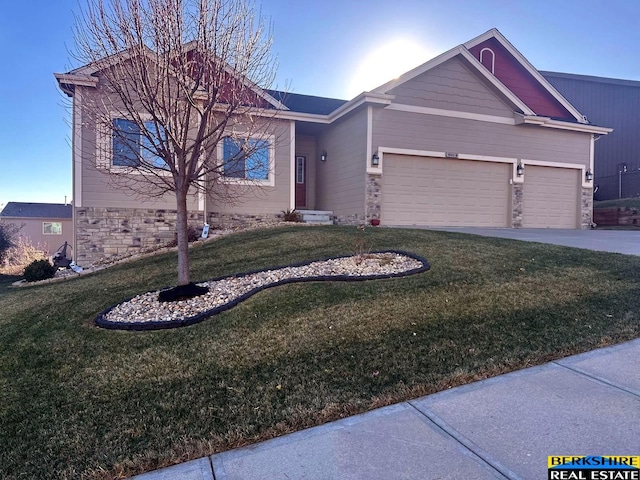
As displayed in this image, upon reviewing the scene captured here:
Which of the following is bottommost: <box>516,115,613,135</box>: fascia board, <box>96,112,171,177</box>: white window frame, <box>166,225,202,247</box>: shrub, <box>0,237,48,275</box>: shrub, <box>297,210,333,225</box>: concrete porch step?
<box>0,237,48,275</box>: shrub

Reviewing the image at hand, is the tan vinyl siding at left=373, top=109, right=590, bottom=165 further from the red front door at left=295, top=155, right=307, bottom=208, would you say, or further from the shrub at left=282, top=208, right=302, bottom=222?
the red front door at left=295, top=155, right=307, bottom=208

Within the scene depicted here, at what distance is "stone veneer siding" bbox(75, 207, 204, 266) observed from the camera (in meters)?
10.6

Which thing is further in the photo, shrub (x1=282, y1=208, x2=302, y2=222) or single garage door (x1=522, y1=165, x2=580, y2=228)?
single garage door (x1=522, y1=165, x2=580, y2=228)

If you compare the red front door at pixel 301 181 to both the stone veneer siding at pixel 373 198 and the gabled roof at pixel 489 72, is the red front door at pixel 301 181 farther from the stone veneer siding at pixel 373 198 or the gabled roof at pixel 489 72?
the gabled roof at pixel 489 72

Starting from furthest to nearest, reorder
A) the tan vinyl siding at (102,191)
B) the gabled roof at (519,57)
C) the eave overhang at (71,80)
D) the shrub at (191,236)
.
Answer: the gabled roof at (519,57) → the shrub at (191,236) → the tan vinyl siding at (102,191) → the eave overhang at (71,80)

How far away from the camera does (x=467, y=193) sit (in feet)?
44.0

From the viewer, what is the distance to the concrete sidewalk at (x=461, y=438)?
2.14 m

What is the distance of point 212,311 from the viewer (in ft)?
15.6

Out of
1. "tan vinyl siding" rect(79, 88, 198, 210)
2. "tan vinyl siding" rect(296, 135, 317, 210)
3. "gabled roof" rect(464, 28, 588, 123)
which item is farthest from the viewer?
"tan vinyl siding" rect(296, 135, 317, 210)

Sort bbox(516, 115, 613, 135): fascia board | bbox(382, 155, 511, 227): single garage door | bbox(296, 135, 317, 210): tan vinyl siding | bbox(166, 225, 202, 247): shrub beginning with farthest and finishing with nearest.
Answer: bbox(296, 135, 317, 210): tan vinyl siding → bbox(516, 115, 613, 135): fascia board → bbox(382, 155, 511, 227): single garage door → bbox(166, 225, 202, 247): shrub

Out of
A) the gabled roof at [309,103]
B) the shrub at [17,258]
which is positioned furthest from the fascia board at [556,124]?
the shrub at [17,258]

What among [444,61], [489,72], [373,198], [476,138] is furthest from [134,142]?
[489,72]

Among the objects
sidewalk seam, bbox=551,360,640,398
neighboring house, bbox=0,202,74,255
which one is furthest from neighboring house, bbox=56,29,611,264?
neighboring house, bbox=0,202,74,255

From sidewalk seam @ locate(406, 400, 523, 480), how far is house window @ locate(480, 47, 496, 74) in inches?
611
